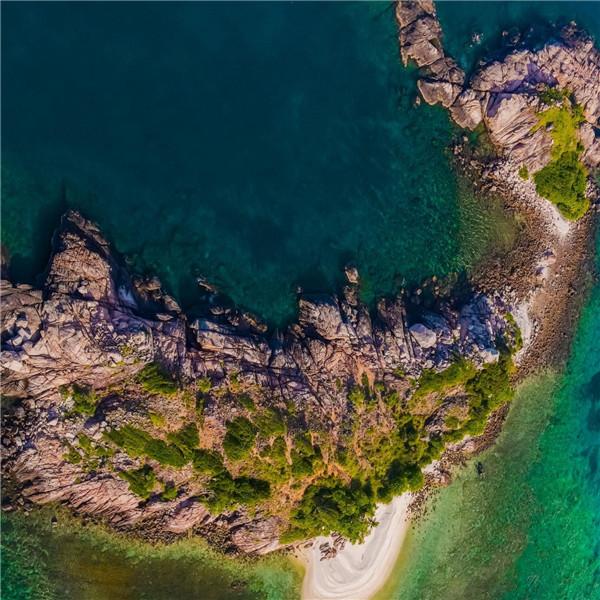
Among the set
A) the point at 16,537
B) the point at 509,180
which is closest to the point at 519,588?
the point at 509,180

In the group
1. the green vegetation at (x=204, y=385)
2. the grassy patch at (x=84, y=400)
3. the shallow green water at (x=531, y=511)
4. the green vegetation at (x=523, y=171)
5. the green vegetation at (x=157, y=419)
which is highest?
the green vegetation at (x=523, y=171)

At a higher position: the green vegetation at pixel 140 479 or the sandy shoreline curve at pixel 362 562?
the green vegetation at pixel 140 479

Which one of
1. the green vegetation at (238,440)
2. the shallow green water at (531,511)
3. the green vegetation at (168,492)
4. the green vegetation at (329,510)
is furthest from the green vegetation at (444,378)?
the green vegetation at (168,492)

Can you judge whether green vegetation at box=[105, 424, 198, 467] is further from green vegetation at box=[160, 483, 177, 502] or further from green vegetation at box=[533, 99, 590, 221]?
green vegetation at box=[533, 99, 590, 221]

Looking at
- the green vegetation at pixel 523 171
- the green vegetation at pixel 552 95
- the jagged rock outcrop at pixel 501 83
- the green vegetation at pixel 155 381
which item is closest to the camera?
the green vegetation at pixel 155 381

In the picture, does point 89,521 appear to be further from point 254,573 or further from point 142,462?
point 254,573

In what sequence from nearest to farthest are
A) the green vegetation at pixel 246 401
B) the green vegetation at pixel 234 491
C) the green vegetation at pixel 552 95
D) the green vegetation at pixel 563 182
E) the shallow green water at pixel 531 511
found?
the green vegetation at pixel 246 401, the green vegetation at pixel 234 491, the green vegetation at pixel 552 95, the shallow green water at pixel 531 511, the green vegetation at pixel 563 182

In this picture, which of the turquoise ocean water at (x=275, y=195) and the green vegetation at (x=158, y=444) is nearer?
the green vegetation at (x=158, y=444)

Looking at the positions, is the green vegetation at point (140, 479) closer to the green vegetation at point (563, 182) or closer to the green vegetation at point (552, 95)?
the green vegetation at point (563, 182)

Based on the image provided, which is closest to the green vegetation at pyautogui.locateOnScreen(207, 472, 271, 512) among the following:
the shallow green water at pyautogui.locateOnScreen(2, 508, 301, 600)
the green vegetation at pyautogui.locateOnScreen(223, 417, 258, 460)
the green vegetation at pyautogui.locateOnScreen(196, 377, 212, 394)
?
the green vegetation at pyautogui.locateOnScreen(223, 417, 258, 460)
